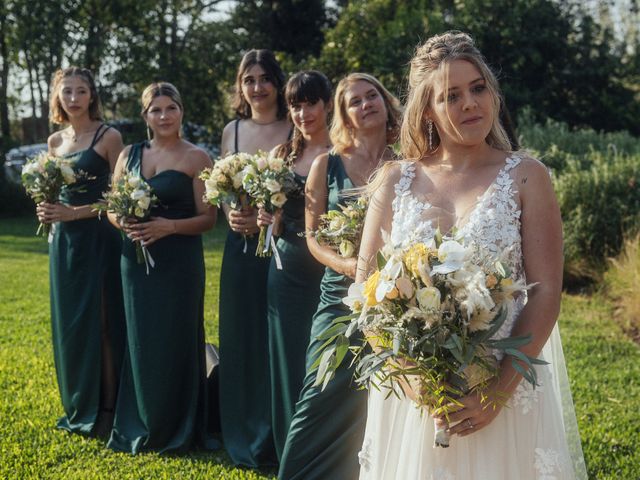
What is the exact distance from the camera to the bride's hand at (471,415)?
2.68 meters

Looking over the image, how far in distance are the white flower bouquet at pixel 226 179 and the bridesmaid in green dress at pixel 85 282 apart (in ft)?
4.26

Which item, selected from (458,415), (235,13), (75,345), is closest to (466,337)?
(458,415)

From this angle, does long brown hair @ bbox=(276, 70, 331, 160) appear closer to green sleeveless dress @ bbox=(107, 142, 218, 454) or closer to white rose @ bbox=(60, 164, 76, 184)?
green sleeveless dress @ bbox=(107, 142, 218, 454)

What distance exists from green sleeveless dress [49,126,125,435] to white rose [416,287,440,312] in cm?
410

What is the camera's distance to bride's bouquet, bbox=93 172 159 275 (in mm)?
5277

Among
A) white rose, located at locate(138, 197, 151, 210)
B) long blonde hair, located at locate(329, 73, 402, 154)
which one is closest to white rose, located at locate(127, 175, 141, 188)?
white rose, located at locate(138, 197, 151, 210)

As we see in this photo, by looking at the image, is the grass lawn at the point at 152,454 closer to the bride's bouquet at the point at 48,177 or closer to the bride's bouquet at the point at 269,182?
the bride's bouquet at the point at 48,177

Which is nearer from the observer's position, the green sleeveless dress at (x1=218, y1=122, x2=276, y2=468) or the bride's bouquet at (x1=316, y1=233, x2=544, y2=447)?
the bride's bouquet at (x1=316, y1=233, x2=544, y2=447)

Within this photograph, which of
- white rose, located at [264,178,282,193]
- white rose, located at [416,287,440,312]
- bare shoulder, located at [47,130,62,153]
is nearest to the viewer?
white rose, located at [416,287,440,312]

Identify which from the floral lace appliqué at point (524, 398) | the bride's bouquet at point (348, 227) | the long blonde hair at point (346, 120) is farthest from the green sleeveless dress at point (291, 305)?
the floral lace appliqué at point (524, 398)

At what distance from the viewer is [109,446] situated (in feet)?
18.2

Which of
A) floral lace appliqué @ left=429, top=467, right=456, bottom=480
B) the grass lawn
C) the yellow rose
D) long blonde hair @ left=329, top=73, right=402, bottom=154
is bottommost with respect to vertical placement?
the grass lawn

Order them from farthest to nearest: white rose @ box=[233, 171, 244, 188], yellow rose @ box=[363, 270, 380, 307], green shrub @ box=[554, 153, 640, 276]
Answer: green shrub @ box=[554, 153, 640, 276]
white rose @ box=[233, 171, 244, 188]
yellow rose @ box=[363, 270, 380, 307]

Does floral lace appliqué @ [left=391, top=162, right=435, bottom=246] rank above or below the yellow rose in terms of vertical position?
above
